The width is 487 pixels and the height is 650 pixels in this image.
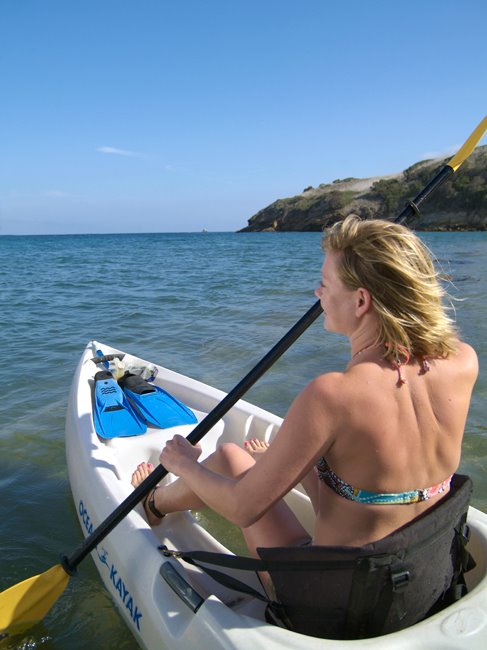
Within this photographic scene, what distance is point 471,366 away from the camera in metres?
1.53

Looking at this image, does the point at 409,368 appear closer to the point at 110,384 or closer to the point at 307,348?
the point at 110,384

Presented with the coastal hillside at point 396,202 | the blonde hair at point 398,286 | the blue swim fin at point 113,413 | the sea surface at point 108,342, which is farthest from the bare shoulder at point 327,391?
the coastal hillside at point 396,202

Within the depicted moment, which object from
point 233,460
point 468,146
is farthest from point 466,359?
point 468,146

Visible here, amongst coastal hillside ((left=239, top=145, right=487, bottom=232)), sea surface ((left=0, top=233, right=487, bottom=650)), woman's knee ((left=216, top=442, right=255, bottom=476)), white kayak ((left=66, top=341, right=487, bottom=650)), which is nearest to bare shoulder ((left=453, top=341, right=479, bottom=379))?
white kayak ((left=66, top=341, right=487, bottom=650))

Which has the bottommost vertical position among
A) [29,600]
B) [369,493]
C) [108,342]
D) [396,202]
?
[29,600]

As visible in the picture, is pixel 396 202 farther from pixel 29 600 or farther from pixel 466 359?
pixel 466 359

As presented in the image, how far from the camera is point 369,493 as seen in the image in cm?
143

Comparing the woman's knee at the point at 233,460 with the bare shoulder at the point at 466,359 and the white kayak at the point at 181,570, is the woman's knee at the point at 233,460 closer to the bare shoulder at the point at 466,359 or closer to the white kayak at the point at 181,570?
the white kayak at the point at 181,570

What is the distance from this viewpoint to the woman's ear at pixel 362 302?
146 centimetres

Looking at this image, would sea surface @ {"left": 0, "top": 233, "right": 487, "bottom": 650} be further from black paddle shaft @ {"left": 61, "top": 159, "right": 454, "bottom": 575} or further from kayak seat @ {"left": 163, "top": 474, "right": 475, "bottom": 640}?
kayak seat @ {"left": 163, "top": 474, "right": 475, "bottom": 640}

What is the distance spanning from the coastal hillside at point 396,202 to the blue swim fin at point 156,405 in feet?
87.8

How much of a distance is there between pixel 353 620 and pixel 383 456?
0.57 m

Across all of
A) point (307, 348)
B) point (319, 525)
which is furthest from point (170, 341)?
point (319, 525)

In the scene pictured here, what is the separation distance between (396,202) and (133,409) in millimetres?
55309
